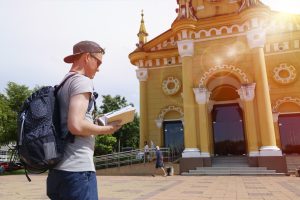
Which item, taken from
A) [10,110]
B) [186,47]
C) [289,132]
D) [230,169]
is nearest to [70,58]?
[230,169]

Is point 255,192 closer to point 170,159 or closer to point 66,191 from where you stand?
point 66,191

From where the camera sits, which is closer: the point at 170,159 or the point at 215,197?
the point at 215,197

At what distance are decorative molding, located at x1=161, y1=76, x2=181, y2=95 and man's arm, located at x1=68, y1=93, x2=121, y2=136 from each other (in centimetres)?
1811

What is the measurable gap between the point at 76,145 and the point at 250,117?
14890 mm

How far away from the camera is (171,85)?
Result: 20609 millimetres

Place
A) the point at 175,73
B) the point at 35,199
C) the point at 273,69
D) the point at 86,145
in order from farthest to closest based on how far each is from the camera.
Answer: the point at 175,73, the point at 273,69, the point at 35,199, the point at 86,145

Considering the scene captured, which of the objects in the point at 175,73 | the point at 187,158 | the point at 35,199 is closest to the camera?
the point at 35,199

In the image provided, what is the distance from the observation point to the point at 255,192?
8344mm

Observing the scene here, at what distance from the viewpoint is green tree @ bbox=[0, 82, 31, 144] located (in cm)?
2803

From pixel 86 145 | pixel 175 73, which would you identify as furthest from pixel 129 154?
pixel 86 145

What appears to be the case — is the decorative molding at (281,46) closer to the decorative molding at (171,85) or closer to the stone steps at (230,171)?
the decorative molding at (171,85)

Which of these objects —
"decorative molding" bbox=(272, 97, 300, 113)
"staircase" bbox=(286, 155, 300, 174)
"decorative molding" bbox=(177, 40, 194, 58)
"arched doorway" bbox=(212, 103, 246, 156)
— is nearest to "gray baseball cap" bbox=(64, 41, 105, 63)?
"staircase" bbox=(286, 155, 300, 174)

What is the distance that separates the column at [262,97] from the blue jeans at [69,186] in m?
14.3

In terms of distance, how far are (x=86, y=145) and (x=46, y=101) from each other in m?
0.45
